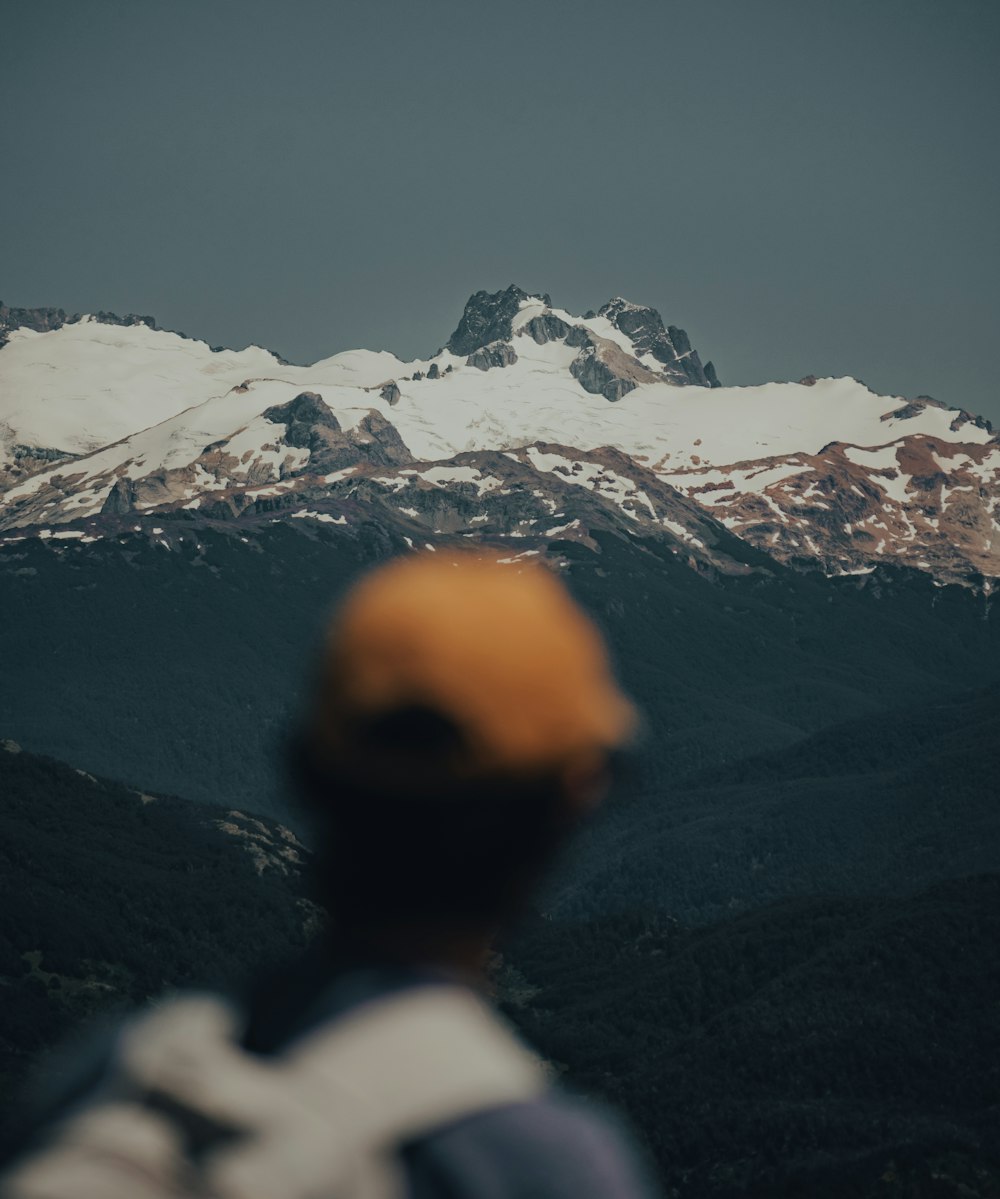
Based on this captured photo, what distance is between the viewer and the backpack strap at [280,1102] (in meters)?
5.31

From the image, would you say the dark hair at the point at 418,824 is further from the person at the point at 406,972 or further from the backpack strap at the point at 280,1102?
the backpack strap at the point at 280,1102

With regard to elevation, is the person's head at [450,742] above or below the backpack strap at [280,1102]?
above

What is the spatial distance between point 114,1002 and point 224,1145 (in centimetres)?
20059

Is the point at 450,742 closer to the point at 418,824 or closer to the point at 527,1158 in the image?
the point at 418,824

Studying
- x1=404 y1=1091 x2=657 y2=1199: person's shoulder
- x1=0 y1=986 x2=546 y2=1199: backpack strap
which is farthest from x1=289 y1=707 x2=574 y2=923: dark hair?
x1=404 y1=1091 x2=657 y2=1199: person's shoulder

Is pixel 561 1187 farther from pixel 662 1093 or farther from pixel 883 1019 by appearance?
pixel 883 1019

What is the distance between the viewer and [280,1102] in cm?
555

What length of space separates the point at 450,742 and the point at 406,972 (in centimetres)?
86

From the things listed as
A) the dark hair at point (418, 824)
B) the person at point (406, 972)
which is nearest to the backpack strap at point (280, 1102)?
the person at point (406, 972)

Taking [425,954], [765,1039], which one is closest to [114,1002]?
[765,1039]

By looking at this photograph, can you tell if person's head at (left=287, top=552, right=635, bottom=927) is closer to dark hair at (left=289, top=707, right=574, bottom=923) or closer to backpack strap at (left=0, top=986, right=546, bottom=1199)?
dark hair at (left=289, top=707, right=574, bottom=923)

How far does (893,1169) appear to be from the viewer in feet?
471

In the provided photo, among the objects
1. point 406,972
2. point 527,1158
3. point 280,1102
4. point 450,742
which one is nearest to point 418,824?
point 450,742

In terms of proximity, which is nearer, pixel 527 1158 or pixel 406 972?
pixel 527 1158
